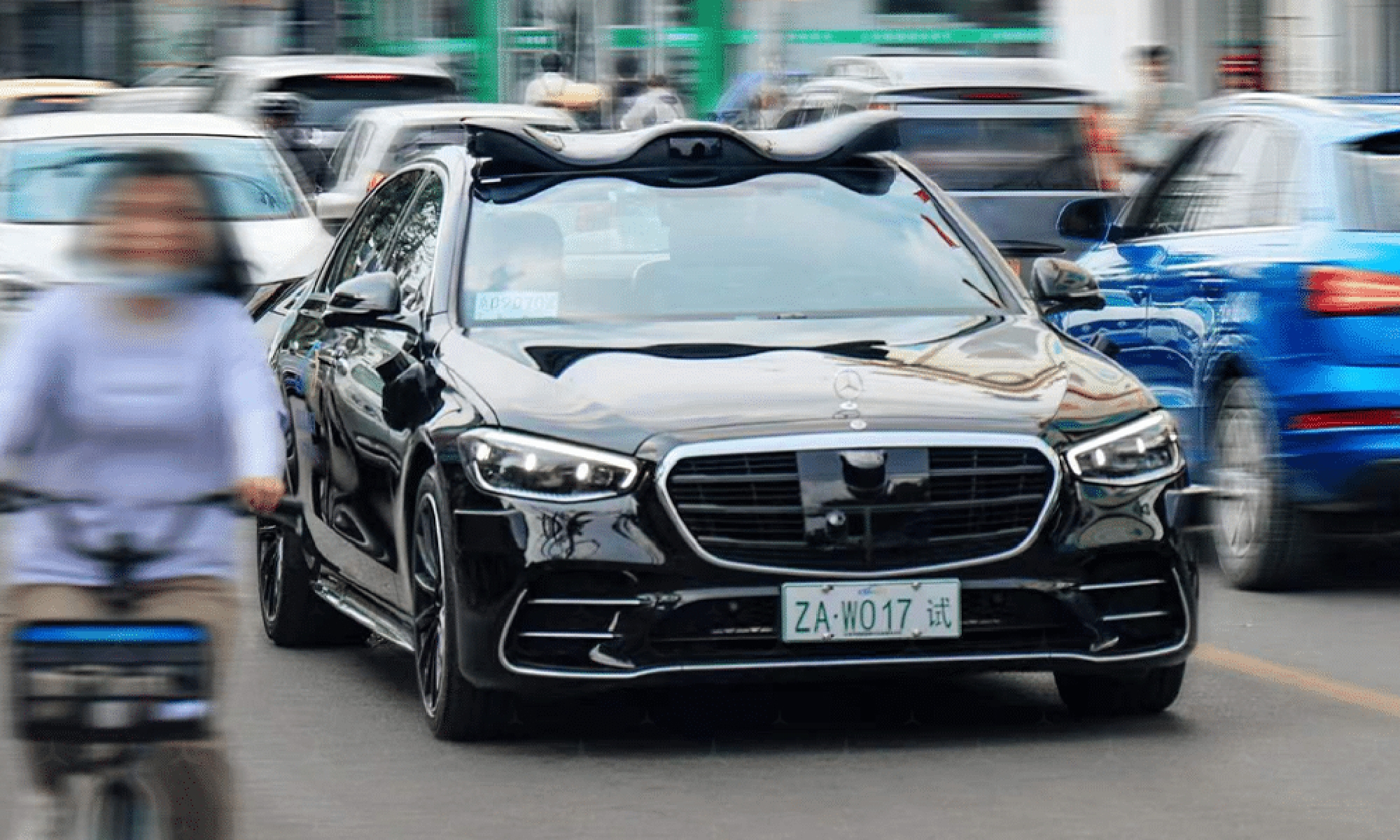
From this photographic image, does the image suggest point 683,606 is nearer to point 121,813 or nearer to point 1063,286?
point 1063,286

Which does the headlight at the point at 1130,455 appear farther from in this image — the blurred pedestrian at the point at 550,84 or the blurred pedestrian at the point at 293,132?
the blurred pedestrian at the point at 550,84

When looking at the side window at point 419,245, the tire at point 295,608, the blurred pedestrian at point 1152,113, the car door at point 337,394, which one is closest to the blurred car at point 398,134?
the blurred pedestrian at point 1152,113

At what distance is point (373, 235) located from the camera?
393 inches

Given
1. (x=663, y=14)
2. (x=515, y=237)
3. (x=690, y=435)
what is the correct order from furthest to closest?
(x=663, y=14), (x=515, y=237), (x=690, y=435)

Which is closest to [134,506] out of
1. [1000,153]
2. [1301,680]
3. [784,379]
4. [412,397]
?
[784,379]

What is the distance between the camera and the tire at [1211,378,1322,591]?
11023 mm

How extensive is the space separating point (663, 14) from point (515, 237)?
30.9 meters

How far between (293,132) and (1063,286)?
671 inches

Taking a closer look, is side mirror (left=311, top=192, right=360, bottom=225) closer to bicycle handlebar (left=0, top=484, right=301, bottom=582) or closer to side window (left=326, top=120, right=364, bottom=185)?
side window (left=326, top=120, right=364, bottom=185)

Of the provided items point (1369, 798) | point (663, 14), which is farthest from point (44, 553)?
point (663, 14)

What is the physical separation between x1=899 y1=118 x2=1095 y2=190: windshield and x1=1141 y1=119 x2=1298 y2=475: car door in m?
6.30

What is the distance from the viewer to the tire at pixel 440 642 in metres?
7.90

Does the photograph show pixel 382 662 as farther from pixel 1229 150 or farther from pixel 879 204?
pixel 1229 150

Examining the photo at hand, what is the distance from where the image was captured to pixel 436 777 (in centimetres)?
762
